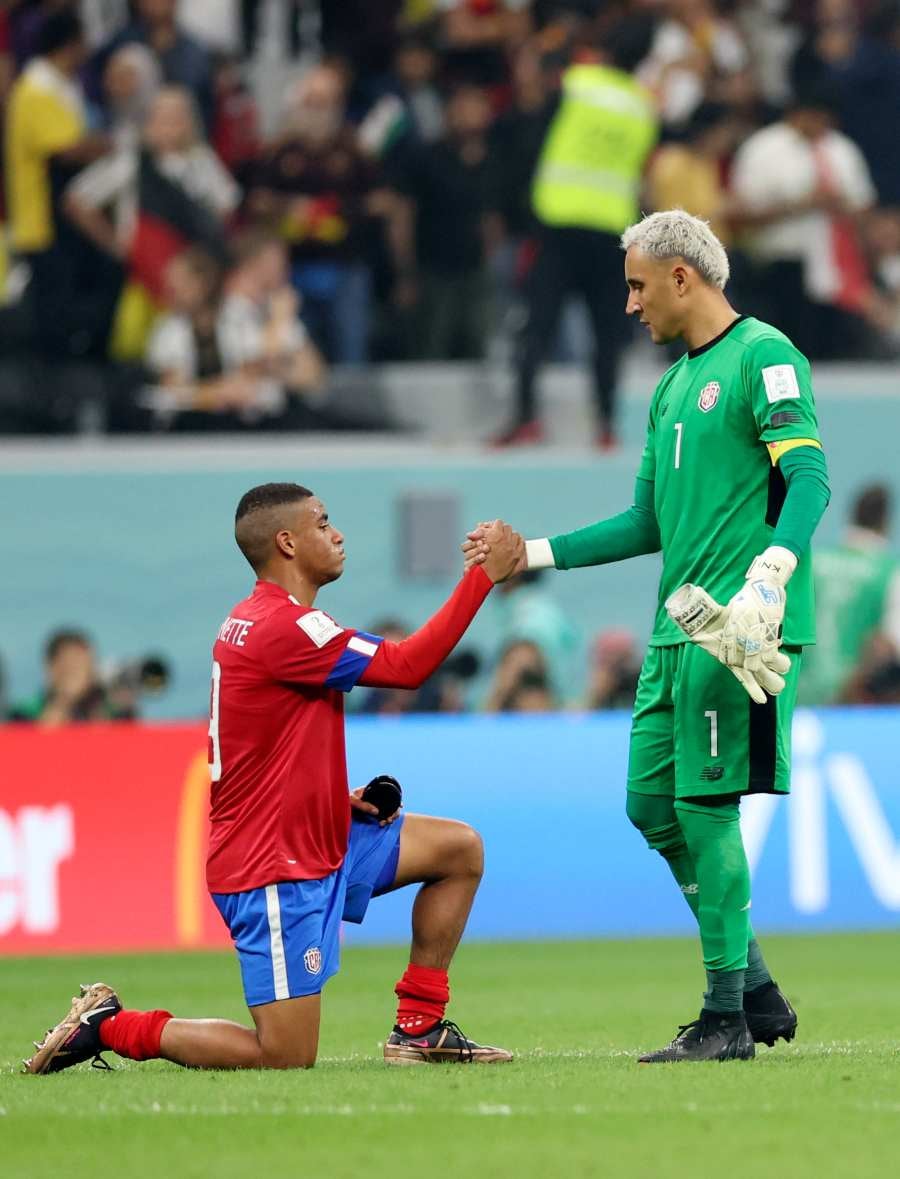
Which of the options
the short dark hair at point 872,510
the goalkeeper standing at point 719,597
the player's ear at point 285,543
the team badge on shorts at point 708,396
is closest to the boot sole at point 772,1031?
the goalkeeper standing at point 719,597

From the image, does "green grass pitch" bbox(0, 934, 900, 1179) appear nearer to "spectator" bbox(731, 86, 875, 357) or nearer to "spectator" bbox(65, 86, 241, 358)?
"spectator" bbox(65, 86, 241, 358)

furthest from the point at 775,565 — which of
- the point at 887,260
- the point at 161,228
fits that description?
the point at 887,260

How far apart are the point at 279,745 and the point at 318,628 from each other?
345 mm

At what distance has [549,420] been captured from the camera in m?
16.3

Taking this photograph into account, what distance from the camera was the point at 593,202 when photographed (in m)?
15.3

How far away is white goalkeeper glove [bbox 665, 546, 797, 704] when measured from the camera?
579 cm

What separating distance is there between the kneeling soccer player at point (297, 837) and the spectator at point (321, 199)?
9657mm

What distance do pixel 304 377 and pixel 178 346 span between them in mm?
973

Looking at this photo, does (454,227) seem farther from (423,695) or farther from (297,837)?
(297,837)

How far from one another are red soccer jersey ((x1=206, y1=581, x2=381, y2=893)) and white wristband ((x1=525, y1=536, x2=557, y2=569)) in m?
0.58

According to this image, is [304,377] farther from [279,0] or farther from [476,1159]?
[476,1159]

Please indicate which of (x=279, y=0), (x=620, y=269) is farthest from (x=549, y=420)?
(x=279, y=0)

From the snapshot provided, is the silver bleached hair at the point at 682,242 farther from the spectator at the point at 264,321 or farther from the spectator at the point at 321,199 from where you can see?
the spectator at the point at 321,199

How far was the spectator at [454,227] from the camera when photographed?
1593 centimetres
